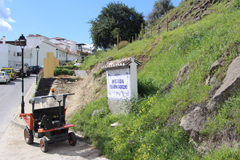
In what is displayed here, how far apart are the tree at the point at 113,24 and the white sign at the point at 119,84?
73.7 ft

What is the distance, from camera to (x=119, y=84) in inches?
333

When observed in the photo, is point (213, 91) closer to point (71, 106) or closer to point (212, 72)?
point (212, 72)

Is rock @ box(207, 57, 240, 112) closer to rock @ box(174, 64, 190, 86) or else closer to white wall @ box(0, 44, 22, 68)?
rock @ box(174, 64, 190, 86)

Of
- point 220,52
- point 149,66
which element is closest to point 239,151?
point 220,52

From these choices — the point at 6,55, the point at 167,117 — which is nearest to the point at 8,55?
the point at 6,55

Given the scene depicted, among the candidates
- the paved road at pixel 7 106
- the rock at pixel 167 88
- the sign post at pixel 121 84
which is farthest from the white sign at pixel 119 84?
the paved road at pixel 7 106

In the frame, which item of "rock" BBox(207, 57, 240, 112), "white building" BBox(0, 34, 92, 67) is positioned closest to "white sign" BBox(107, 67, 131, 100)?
"rock" BBox(207, 57, 240, 112)

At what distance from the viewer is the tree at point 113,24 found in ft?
102

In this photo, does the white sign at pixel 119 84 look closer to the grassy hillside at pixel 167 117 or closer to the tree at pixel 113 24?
the grassy hillside at pixel 167 117

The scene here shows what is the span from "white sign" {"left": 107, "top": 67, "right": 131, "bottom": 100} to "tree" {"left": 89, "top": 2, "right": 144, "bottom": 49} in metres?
22.5

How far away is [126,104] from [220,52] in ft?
11.7

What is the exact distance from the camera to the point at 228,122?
4.14 m

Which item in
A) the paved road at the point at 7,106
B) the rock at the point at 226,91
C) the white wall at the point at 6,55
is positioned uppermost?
the white wall at the point at 6,55

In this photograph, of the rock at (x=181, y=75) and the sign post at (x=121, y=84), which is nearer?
the rock at (x=181, y=75)
